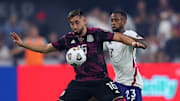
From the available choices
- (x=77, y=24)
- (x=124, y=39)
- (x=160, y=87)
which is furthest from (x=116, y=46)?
(x=160, y=87)

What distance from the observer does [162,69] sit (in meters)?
12.5

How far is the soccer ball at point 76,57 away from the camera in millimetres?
7605

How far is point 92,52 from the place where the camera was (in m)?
7.77

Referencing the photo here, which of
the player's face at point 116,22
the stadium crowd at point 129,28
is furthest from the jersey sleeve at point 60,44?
the stadium crowd at point 129,28

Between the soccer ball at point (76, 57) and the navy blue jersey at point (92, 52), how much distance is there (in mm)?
89

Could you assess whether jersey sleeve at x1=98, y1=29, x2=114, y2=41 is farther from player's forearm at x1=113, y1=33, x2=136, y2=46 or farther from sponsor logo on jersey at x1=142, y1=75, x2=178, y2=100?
sponsor logo on jersey at x1=142, y1=75, x2=178, y2=100

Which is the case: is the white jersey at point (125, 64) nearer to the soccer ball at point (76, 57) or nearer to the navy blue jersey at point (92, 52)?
the navy blue jersey at point (92, 52)

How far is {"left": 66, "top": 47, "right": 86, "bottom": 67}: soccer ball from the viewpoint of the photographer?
25.0 ft

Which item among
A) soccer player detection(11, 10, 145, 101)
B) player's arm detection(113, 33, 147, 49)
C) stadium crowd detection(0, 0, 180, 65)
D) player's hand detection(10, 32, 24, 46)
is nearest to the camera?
player's arm detection(113, 33, 147, 49)

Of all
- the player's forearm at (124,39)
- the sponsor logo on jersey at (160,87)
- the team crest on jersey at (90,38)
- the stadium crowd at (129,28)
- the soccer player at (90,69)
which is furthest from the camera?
the stadium crowd at (129,28)

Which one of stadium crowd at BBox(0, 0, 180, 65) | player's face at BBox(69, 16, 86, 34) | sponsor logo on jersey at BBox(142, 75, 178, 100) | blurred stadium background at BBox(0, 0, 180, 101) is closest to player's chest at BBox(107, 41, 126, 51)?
player's face at BBox(69, 16, 86, 34)

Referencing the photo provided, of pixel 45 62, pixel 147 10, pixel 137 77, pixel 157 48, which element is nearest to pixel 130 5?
pixel 147 10

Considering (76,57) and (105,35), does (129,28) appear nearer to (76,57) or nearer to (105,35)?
(105,35)

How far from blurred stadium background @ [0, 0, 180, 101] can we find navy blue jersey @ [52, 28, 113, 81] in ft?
15.0
